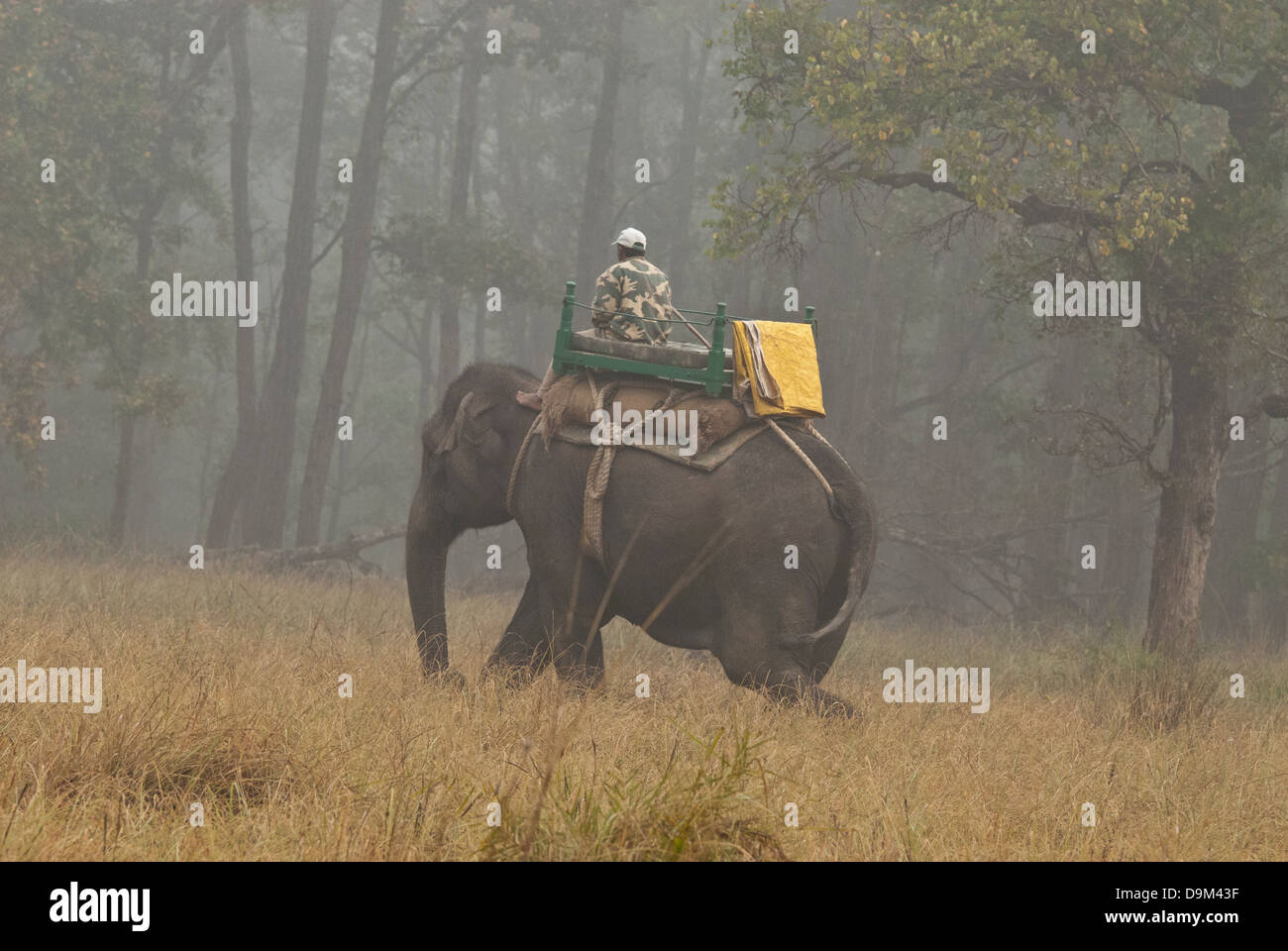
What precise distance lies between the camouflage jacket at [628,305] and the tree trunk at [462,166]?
53.8 feet

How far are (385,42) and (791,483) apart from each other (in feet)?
54.0

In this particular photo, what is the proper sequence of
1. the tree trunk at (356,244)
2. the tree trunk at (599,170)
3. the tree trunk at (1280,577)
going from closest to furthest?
the tree trunk at (1280,577) → the tree trunk at (356,244) → the tree trunk at (599,170)

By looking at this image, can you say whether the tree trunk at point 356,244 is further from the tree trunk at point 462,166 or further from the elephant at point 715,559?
the elephant at point 715,559

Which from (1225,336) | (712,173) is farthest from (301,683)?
(712,173)

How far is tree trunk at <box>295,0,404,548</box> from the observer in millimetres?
21562

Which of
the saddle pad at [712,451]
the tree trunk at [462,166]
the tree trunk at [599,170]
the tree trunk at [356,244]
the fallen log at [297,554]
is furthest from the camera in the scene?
the tree trunk at [462,166]

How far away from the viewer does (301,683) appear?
6.97 meters

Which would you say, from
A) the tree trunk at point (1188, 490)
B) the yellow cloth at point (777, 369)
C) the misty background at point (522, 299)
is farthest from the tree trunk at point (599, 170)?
the yellow cloth at point (777, 369)

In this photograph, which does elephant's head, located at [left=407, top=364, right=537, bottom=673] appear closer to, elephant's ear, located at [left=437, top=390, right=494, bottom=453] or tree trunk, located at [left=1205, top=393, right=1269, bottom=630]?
elephant's ear, located at [left=437, top=390, right=494, bottom=453]

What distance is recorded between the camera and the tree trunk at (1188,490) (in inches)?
476

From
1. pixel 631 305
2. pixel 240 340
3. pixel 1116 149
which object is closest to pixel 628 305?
pixel 631 305

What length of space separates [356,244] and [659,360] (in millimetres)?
15044

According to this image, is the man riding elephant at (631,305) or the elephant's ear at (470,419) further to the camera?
the elephant's ear at (470,419)

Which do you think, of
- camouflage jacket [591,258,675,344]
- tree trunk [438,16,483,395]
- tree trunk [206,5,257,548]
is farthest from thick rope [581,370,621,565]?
tree trunk [438,16,483,395]
